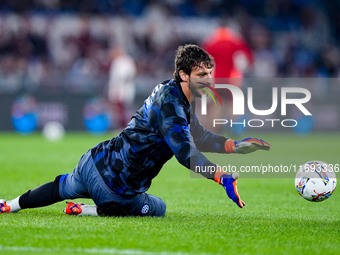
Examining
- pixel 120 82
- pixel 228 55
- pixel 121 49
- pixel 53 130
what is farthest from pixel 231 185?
pixel 121 49

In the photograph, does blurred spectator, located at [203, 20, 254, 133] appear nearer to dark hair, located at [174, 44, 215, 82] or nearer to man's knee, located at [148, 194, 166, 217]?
man's knee, located at [148, 194, 166, 217]

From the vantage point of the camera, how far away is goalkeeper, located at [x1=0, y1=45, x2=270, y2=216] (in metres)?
4.25

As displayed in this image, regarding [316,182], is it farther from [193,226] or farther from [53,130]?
[53,130]

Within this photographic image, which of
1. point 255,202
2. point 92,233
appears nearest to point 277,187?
point 255,202

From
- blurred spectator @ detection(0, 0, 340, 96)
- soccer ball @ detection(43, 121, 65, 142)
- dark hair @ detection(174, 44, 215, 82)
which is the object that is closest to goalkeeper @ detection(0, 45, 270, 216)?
dark hair @ detection(174, 44, 215, 82)

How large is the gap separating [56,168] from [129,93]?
26.4 feet

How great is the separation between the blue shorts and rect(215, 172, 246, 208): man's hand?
2.95 feet

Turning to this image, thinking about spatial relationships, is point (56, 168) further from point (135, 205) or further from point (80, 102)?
point (80, 102)

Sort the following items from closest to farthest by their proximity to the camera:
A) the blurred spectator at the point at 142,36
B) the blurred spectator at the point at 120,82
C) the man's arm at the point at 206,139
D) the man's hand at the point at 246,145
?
the man's hand at the point at 246,145 < the man's arm at the point at 206,139 < the blurred spectator at the point at 120,82 < the blurred spectator at the point at 142,36

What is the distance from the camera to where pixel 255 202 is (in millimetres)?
5867

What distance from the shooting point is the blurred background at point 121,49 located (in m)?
16.2

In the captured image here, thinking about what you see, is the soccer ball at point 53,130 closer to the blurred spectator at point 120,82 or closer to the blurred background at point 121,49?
the blurred background at point 121,49

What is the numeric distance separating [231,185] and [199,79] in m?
0.96

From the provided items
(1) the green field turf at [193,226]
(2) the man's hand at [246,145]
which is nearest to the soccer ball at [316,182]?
(1) the green field turf at [193,226]
